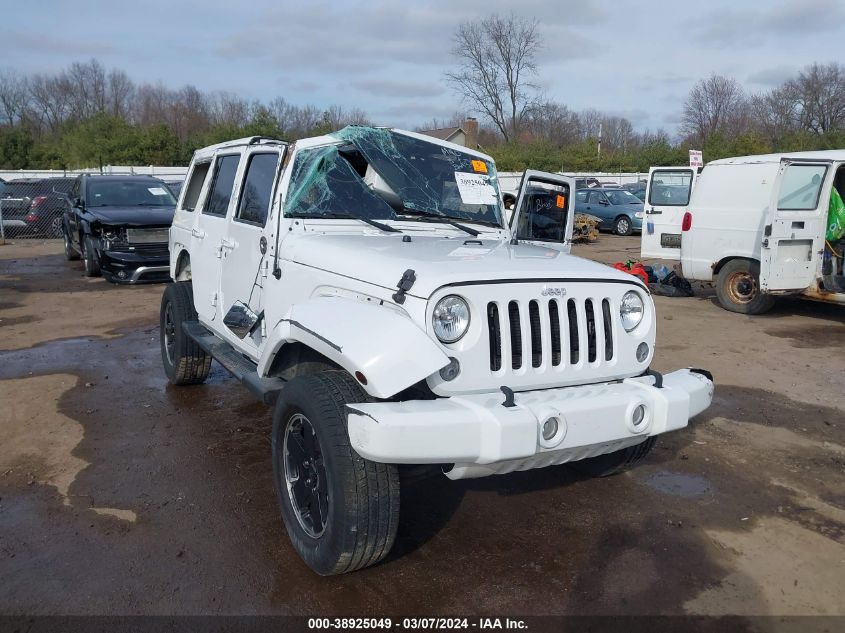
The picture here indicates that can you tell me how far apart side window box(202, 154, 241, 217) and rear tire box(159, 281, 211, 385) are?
0.80 meters

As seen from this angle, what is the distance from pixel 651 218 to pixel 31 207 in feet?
54.3

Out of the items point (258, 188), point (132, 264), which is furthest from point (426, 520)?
point (132, 264)

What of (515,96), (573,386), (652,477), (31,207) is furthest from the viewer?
(515,96)

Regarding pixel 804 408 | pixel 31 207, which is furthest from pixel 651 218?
pixel 31 207

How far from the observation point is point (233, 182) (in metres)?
4.96

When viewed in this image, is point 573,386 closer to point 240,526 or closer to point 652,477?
point 652,477

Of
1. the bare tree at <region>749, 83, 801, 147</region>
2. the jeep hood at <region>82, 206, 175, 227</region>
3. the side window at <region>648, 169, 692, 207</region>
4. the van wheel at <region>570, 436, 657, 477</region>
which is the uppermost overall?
the bare tree at <region>749, 83, 801, 147</region>

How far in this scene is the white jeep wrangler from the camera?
9.20 ft

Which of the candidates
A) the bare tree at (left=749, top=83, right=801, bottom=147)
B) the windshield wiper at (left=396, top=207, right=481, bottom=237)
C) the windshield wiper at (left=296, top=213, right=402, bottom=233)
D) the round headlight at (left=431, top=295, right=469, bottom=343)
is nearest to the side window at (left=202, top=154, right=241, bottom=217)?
the windshield wiper at (left=296, top=213, right=402, bottom=233)

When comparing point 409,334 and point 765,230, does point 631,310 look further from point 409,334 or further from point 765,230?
point 765,230

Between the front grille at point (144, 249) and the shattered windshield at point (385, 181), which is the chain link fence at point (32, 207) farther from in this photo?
the shattered windshield at point (385, 181)

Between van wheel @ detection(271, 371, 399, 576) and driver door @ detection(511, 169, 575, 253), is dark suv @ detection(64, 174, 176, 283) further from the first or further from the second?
van wheel @ detection(271, 371, 399, 576)

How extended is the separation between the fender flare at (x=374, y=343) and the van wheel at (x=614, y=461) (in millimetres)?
1689

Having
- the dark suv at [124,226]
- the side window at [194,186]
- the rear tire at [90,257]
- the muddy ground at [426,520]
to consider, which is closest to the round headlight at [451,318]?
the muddy ground at [426,520]
